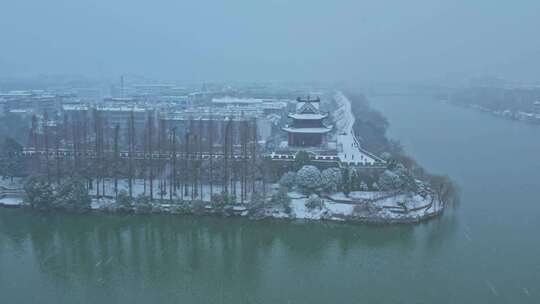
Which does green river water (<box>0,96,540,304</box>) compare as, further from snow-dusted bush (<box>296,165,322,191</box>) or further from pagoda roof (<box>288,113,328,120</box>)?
pagoda roof (<box>288,113,328,120</box>)

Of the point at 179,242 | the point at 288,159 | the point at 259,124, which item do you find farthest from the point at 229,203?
the point at 259,124

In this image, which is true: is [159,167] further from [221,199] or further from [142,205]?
[221,199]

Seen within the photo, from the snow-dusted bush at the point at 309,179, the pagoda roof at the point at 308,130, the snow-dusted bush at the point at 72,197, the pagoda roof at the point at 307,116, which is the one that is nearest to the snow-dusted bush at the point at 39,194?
the snow-dusted bush at the point at 72,197


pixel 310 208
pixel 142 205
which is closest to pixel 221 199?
pixel 142 205

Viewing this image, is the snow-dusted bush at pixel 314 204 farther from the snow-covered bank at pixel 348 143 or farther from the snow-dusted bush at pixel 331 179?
the snow-covered bank at pixel 348 143

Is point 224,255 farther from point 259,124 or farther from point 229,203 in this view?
point 259,124

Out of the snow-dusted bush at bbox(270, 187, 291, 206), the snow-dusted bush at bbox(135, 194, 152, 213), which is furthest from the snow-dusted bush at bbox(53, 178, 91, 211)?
the snow-dusted bush at bbox(270, 187, 291, 206)
